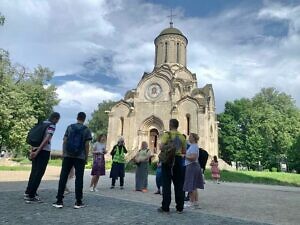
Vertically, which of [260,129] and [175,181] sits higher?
[260,129]

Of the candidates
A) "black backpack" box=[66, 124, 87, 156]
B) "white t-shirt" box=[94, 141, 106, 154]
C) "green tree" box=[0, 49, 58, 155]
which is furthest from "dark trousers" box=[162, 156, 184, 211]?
"green tree" box=[0, 49, 58, 155]

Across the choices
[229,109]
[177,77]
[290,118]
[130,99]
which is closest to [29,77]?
[130,99]

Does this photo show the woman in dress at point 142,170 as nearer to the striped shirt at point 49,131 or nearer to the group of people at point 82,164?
the group of people at point 82,164

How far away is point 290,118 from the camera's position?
49406 millimetres

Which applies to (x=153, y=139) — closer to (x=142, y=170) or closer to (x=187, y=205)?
(x=142, y=170)

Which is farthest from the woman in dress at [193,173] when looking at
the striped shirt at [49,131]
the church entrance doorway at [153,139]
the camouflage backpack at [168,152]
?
the church entrance doorway at [153,139]

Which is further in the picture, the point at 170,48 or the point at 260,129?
the point at 260,129

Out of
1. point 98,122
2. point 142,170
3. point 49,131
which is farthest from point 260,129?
point 49,131

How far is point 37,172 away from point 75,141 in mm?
1312

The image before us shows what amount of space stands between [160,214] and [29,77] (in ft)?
130

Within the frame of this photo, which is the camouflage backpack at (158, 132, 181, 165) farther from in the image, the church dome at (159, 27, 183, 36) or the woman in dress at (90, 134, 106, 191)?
the church dome at (159, 27, 183, 36)

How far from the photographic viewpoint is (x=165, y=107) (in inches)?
1547

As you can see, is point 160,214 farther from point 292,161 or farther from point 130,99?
point 292,161

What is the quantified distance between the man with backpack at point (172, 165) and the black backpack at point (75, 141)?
1.78 metres
